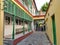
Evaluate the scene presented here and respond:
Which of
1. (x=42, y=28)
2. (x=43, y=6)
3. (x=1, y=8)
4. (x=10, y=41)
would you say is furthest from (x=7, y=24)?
(x=43, y=6)

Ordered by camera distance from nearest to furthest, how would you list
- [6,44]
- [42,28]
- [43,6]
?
[6,44] → [42,28] → [43,6]

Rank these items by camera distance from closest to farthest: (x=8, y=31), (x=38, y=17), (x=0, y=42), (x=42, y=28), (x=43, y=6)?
(x=0, y=42)
(x=8, y=31)
(x=38, y=17)
(x=42, y=28)
(x=43, y=6)

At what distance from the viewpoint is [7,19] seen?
13000mm

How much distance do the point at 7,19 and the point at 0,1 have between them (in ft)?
25.9

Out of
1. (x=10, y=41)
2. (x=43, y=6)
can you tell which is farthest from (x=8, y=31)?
(x=43, y=6)

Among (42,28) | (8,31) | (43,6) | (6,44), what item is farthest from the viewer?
(43,6)

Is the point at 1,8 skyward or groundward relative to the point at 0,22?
skyward

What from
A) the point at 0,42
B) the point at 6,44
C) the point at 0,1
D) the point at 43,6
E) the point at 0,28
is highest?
the point at 43,6

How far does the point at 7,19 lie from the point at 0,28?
7.89 metres

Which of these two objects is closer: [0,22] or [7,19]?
[0,22]

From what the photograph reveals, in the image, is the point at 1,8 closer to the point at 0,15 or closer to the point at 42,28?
the point at 0,15

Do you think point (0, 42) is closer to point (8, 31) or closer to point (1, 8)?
point (1, 8)

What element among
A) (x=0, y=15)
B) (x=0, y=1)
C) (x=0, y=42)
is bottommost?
(x=0, y=42)

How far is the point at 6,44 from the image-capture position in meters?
8.66
